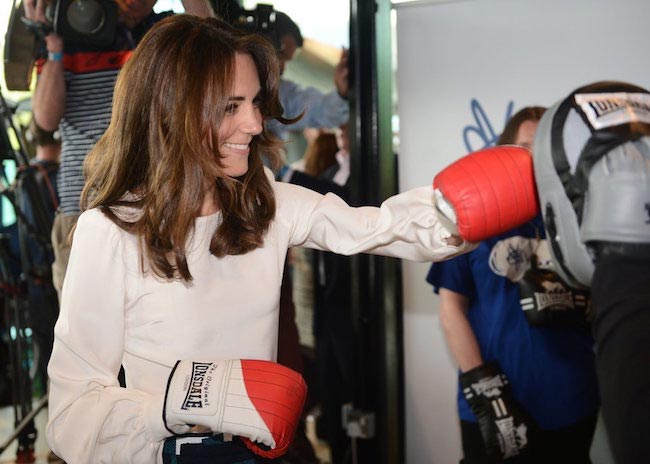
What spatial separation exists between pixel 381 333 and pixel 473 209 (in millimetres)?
1417

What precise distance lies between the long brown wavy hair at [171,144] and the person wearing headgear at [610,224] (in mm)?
570

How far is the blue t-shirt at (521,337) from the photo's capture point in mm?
1944

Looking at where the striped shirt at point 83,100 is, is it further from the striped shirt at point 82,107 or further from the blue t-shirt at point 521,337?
the blue t-shirt at point 521,337

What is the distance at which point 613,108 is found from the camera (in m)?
1.08

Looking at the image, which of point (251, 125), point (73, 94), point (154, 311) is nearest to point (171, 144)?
point (251, 125)

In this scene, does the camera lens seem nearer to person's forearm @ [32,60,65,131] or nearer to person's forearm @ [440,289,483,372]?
person's forearm @ [32,60,65,131]

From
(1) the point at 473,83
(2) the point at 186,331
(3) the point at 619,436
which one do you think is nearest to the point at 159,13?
(2) the point at 186,331

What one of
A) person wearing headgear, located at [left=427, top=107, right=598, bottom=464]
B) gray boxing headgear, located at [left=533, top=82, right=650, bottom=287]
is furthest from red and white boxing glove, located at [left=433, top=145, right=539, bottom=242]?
person wearing headgear, located at [left=427, top=107, right=598, bottom=464]

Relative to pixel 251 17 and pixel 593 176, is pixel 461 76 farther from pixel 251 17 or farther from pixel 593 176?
pixel 593 176

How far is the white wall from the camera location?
201cm

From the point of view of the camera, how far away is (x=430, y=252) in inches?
52.7

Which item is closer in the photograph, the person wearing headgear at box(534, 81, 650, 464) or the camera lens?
the person wearing headgear at box(534, 81, 650, 464)

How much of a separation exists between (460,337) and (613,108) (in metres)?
1.14

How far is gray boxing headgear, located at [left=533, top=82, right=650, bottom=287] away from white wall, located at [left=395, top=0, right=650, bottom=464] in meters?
0.94
